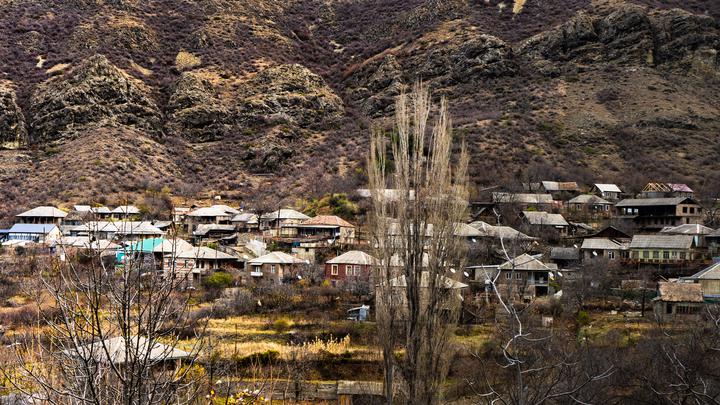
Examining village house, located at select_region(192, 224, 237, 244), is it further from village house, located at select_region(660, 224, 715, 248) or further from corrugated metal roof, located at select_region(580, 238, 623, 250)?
village house, located at select_region(660, 224, 715, 248)

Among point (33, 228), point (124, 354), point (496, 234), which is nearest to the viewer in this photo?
point (124, 354)

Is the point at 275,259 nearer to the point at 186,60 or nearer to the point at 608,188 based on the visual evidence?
the point at 608,188

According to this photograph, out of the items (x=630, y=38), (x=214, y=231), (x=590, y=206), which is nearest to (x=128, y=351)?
(x=214, y=231)

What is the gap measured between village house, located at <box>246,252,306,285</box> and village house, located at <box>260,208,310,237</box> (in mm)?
6624

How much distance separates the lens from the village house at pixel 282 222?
1613 inches

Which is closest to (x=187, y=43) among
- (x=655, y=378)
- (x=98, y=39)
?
(x=98, y=39)

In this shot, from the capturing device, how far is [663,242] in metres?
32.3

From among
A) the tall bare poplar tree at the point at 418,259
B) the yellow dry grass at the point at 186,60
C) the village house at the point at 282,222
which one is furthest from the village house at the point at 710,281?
the yellow dry grass at the point at 186,60

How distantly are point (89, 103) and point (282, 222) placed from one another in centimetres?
3492

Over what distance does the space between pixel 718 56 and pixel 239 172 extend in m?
52.5

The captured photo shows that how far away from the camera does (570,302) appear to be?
26562 millimetres

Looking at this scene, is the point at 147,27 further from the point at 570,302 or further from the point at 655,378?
the point at 655,378

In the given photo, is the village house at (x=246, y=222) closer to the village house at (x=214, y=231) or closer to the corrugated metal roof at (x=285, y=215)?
the village house at (x=214, y=231)

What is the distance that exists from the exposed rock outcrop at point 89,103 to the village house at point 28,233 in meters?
22.9
